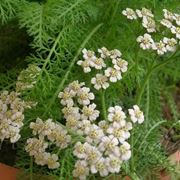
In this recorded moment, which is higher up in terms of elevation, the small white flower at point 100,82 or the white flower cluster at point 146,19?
the white flower cluster at point 146,19

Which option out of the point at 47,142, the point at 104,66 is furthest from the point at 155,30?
the point at 47,142

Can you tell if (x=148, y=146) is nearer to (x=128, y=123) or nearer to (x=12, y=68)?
(x=128, y=123)

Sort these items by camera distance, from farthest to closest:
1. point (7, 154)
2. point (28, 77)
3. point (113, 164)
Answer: point (7, 154), point (28, 77), point (113, 164)

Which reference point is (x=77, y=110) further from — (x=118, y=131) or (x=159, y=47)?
(x=159, y=47)

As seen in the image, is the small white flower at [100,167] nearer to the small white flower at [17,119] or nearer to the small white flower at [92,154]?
the small white flower at [92,154]

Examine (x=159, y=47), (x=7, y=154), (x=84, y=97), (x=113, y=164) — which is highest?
(x=159, y=47)

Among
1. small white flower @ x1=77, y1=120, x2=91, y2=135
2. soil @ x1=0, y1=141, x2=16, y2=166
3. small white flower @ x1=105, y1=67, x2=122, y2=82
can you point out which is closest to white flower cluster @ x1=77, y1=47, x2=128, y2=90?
small white flower @ x1=105, y1=67, x2=122, y2=82

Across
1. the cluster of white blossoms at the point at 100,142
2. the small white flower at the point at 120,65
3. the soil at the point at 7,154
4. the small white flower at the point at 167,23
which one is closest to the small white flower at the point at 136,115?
the cluster of white blossoms at the point at 100,142
